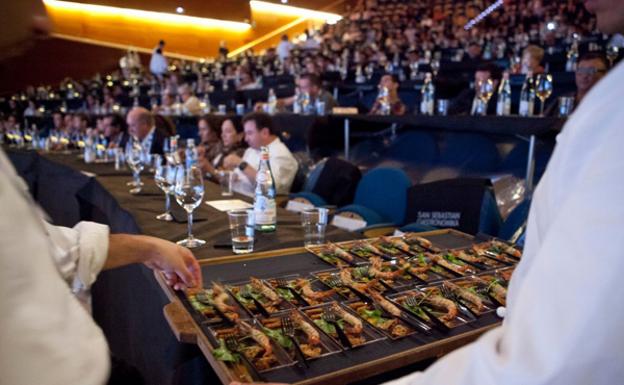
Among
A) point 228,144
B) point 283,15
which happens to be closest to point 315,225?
point 228,144

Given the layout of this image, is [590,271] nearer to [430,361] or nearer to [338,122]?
[430,361]

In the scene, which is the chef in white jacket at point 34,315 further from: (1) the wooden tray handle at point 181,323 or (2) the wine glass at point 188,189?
(2) the wine glass at point 188,189

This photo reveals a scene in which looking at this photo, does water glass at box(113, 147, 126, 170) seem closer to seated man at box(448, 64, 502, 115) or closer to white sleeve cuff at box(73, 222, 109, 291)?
white sleeve cuff at box(73, 222, 109, 291)

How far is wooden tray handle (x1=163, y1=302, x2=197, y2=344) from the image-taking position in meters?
0.87

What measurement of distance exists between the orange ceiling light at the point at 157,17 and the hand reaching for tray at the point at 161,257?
1377 centimetres

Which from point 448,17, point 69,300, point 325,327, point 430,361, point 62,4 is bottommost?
point 430,361

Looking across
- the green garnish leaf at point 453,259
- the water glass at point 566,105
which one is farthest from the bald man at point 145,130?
the green garnish leaf at point 453,259

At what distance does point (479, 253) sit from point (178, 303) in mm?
Answer: 811

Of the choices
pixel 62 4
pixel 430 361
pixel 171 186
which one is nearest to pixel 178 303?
pixel 430 361

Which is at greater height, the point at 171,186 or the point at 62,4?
the point at 62,4

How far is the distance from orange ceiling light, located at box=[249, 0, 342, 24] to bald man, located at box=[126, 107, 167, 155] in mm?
12444

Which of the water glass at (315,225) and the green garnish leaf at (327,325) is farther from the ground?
the water glass at (315,225)

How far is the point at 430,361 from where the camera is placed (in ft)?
3.20

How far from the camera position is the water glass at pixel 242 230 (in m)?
1.47
